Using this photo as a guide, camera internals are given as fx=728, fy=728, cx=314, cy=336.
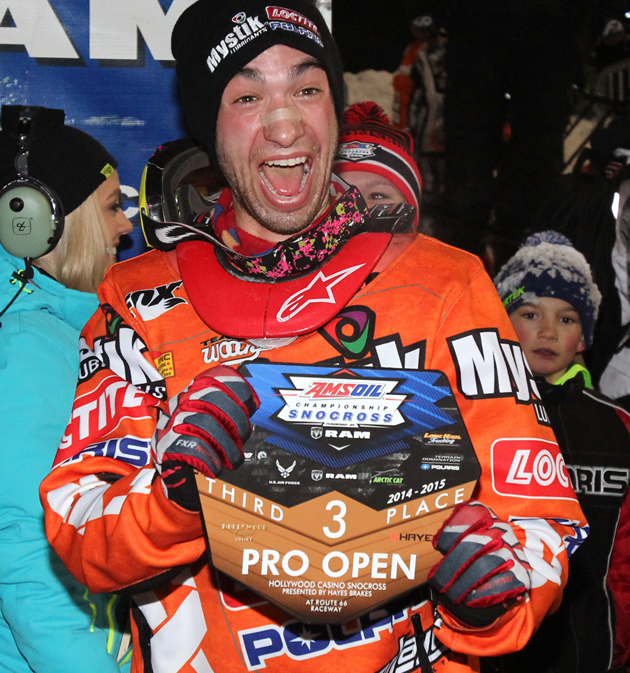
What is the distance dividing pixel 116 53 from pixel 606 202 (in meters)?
1.94

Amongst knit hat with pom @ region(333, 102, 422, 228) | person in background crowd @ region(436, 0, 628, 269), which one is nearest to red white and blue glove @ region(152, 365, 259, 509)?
knit hat with pom @ region(333, 102, 422, 228)

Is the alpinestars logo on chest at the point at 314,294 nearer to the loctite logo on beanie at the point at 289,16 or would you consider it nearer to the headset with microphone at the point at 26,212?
the loctite logo on beanie at the point at 289,16

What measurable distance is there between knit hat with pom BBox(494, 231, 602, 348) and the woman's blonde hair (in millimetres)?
1501

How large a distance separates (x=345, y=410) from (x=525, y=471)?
0.38 metres

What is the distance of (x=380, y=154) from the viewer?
271 cm

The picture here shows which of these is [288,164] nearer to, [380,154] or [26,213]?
[26,213]

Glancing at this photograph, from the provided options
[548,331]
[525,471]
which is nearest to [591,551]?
[548,331]

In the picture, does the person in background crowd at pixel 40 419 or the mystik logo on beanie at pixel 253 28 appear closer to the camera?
the mystik logo on beanie at pixel 253 28

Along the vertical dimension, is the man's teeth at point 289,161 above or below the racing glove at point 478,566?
above

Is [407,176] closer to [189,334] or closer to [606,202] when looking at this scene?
[606,202]

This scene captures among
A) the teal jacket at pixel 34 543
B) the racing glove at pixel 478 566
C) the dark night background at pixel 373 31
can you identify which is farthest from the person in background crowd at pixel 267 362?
the dark night background at pixel 373 31

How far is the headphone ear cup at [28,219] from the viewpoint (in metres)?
2.10

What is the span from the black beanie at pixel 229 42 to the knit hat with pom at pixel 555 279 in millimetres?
1194

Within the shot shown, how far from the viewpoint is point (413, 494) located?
43.7 inches
